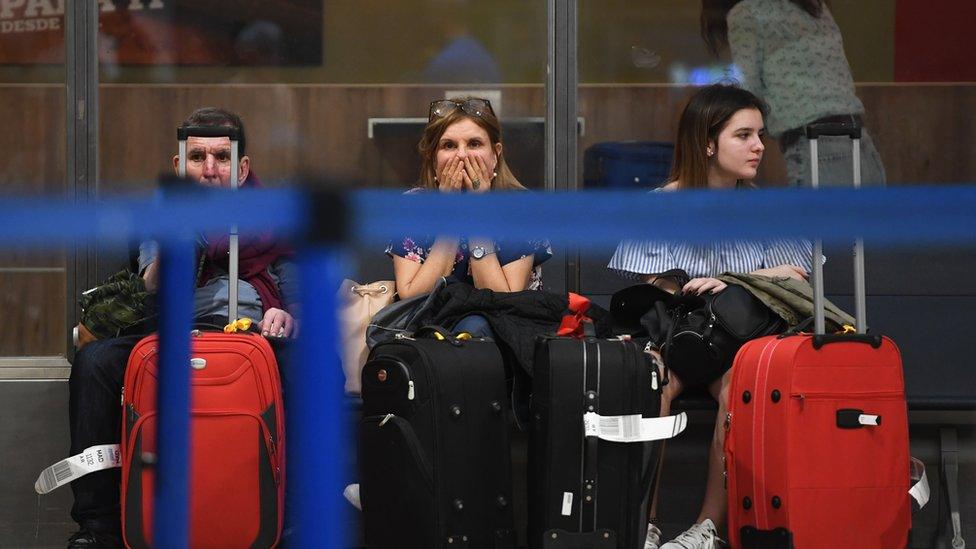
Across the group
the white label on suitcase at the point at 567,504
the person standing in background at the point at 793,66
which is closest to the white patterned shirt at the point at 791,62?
the person standing in background at the point at 793,66

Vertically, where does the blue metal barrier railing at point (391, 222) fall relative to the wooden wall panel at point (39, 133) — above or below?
below

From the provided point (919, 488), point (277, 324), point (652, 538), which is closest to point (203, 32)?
point (277, 324)

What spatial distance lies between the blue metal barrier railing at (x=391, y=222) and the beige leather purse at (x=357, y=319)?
2240 millimetres

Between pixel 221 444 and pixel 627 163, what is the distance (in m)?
1.95

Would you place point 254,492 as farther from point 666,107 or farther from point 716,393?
point 666,107

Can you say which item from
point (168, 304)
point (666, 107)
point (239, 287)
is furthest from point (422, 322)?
point (168, 304)

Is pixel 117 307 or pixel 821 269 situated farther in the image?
pixel 117 307

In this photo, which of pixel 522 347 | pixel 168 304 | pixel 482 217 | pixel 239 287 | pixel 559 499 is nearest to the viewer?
pixel 482 217

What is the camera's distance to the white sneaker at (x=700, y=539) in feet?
11.8

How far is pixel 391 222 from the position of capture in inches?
64.0

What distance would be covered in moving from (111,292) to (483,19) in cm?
171

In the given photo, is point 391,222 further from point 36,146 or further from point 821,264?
point 36,146

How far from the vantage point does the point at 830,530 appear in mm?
3469

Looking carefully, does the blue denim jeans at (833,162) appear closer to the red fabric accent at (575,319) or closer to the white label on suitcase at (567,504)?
the red fabric accent at (575,319)
